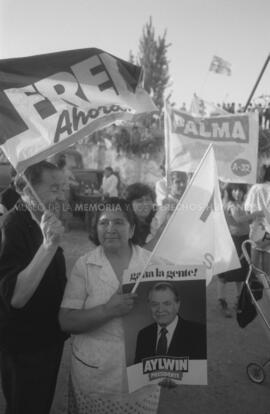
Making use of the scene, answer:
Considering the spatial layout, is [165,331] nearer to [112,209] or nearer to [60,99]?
[112,209]

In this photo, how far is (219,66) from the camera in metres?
11.5

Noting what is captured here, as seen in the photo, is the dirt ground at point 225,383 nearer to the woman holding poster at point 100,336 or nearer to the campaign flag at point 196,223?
the woman holding poster at point 100,336

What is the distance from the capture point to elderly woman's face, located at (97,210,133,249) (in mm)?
1899

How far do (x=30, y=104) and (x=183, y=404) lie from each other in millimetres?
2551

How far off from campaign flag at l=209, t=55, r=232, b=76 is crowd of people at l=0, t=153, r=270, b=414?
35.1 ft

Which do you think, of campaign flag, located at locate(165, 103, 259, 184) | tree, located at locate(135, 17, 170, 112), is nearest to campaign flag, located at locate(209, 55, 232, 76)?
campaign flag, located at locate(165, 103, 259, 184)

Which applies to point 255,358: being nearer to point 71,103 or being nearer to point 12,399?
point 12,399

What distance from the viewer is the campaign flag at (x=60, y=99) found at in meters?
2.00

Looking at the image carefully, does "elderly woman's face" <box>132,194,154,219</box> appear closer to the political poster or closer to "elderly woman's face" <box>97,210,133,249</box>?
"elderly woman's face" <box>97,210,133,249</box>

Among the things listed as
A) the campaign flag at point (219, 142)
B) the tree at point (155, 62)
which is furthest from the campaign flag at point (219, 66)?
the tree at point (155, 62)

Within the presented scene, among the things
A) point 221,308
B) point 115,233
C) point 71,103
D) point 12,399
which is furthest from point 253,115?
point 12,399

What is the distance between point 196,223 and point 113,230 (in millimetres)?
524

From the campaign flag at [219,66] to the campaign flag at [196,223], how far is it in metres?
10.3

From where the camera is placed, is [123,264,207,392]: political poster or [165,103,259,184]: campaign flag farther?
[165,103,259,184]: campaign flag
